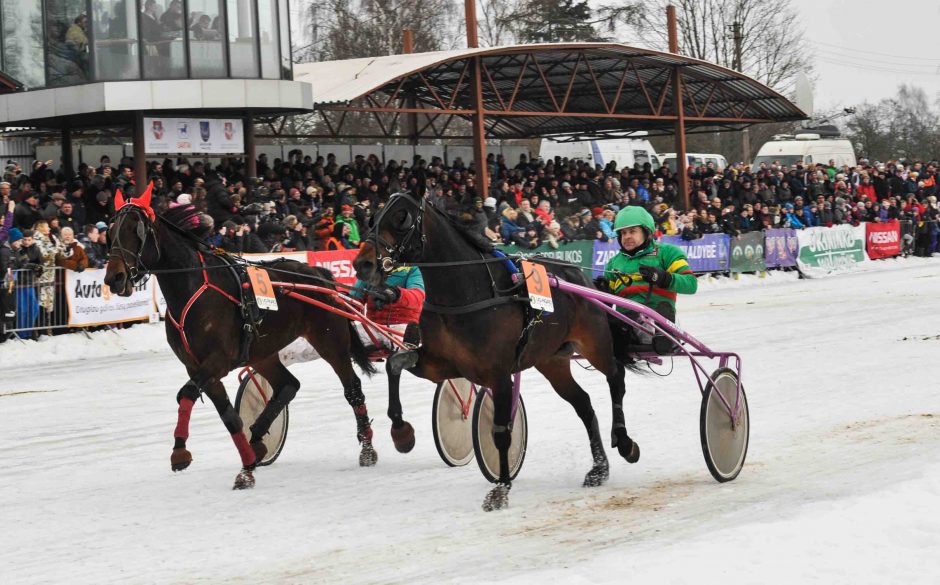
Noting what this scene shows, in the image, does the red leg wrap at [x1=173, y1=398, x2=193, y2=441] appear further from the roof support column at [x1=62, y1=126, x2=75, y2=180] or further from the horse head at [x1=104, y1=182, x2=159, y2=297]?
the roof support column at [x1=62, y1=126, x2=75, y2=180]

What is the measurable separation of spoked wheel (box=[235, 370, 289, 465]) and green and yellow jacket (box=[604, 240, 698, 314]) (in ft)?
7.98

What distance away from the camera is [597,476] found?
7324 mm

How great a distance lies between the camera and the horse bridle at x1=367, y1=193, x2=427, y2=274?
645 centimetres

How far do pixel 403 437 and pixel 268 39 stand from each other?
53.2 feet

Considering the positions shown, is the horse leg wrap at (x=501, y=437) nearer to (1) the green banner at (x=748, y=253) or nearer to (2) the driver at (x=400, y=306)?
(2) the driver at (x=400, y=306)

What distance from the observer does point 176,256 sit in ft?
24.8

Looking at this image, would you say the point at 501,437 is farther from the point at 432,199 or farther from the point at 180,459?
the point at 180,459

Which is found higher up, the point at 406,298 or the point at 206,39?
the point at 206,39

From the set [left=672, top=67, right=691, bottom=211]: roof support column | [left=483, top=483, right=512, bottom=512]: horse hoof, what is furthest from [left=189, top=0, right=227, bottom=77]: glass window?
[left=483, top=483, right=512, bottom=512]: horse hoof

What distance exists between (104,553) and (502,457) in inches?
84.1

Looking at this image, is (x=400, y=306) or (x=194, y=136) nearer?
(x=400, y=306)

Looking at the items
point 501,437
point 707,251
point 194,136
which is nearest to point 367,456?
point 501,437

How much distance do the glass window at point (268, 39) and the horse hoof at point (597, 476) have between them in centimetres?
1662

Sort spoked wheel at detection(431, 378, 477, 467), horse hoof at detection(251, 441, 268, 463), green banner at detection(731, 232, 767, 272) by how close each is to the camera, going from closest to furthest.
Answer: spoked wheel at detection(431, 378, 477, 467), horse hoof at detection(251, 441, 268, 463), green banner at detection(731, 232, 767, 272)
